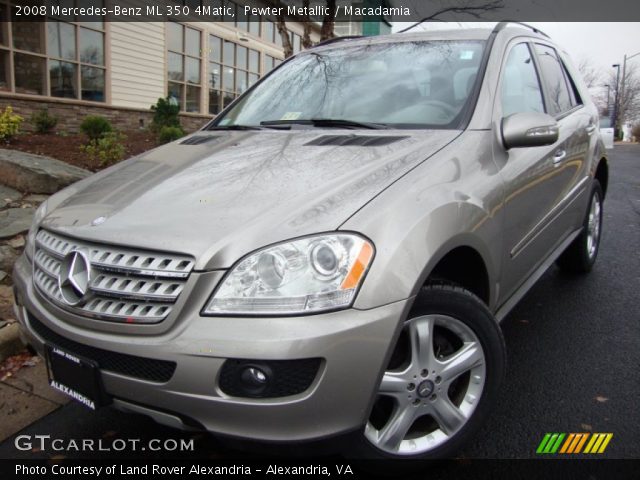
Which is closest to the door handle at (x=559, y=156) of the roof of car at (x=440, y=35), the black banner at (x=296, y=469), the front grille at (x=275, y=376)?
the roof of car at (x=440, y=35)

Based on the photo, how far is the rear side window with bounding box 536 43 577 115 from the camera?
11.5 feet

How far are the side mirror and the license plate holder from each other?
1.96 m

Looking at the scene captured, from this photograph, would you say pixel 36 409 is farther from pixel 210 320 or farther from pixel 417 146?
pixel 417 146

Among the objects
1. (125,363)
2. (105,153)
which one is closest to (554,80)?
(125,363)

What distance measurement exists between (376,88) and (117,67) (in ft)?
39.0

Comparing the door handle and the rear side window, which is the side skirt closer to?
the door handle

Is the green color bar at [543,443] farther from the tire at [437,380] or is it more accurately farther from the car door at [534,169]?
the car door at [534,169]

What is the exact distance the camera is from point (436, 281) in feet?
6.53

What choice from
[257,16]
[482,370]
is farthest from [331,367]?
[257,16]

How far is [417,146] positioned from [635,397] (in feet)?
5.36

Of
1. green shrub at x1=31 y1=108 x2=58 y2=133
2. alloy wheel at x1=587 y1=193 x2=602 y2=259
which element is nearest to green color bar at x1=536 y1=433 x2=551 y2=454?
alloy wheel at x1=587 y1=193 x2=602 y2=259

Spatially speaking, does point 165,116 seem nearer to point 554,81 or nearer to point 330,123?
point 554,81

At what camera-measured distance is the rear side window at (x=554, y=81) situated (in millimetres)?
3500

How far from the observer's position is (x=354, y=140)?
2508mm
